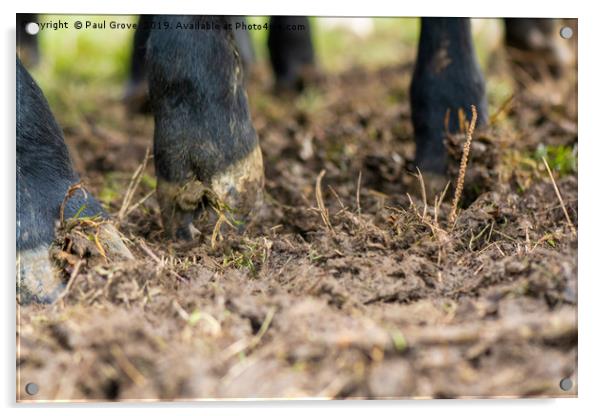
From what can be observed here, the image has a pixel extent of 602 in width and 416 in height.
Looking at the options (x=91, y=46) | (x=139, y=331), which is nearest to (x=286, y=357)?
(x=139, y=331)

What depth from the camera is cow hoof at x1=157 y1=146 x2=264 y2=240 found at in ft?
9.15

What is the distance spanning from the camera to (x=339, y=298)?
231cm

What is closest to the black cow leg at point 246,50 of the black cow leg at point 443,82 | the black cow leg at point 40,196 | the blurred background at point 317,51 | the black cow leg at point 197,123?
the blurred background at point 317,51

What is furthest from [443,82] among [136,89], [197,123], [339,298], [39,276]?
[136,89]

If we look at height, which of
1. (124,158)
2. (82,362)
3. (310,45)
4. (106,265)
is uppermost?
(310,45)

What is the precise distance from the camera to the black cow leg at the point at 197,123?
2.73m

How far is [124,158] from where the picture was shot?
12.6ft

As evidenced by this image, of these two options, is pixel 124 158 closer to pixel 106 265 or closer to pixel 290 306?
pixel 106 265

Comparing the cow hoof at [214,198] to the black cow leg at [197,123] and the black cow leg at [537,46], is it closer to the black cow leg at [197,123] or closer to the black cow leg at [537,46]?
the black cow leg at [197,123]

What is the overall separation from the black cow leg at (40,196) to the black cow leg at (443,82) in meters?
1.19

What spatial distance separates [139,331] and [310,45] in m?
3.37

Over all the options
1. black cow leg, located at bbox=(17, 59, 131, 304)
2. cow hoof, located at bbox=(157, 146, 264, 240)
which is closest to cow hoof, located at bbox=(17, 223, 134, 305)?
black cow leg, located at bbox=(17, 59, 131, 304)

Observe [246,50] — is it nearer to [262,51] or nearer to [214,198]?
[262,51]

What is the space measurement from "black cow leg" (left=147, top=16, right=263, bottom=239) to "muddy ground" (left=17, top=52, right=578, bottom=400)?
0.12 metres
